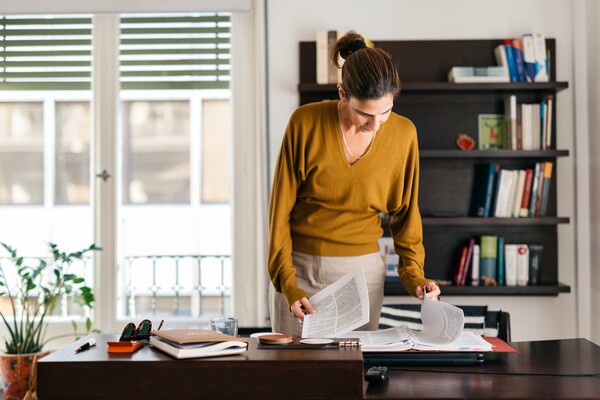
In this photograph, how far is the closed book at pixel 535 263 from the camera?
11.5 ft

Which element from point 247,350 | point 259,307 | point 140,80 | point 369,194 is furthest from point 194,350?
point 140,80

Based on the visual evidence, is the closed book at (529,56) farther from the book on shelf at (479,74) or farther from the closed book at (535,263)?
the closed book at (535,263)

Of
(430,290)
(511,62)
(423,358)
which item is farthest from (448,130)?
(423,358)

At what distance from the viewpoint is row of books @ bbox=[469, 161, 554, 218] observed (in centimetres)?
347

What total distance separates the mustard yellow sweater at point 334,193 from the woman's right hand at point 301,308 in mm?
106

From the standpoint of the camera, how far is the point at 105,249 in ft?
12.4

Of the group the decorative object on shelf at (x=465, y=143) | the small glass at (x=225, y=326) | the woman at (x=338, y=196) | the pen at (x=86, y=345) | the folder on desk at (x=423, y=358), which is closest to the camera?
the pen at (x=86, y=345)

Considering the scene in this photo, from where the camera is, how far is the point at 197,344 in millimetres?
1534

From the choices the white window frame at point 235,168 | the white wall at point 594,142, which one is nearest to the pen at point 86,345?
the white window frame at point 235,168

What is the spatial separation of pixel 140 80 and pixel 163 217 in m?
0.70

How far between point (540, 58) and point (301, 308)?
6.81 ft

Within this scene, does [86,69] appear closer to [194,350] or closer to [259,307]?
[259,307]

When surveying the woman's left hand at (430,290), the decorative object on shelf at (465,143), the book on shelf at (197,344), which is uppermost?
the decorative object on shelf at (465,143)

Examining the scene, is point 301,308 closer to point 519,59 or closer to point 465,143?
point 465,143
